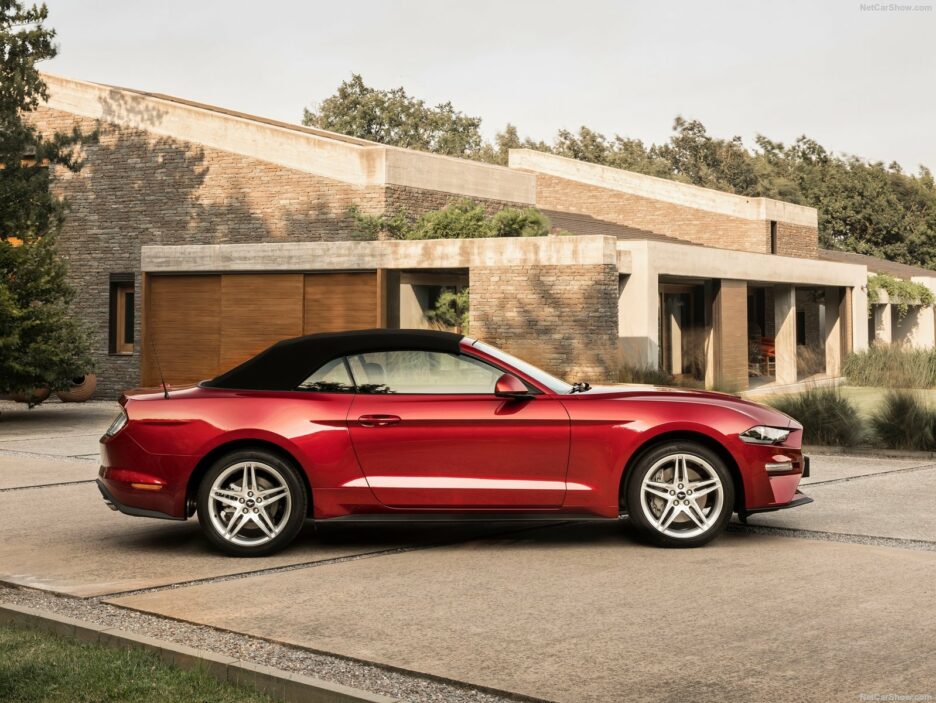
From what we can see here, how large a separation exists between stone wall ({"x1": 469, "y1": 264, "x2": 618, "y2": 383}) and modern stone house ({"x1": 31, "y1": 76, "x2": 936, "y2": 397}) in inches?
1.3

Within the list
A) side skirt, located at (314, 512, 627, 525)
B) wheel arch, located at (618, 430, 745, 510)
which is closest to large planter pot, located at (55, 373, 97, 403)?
side skirt, located at (314, 512, 627, 525)

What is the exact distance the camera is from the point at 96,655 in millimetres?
5637

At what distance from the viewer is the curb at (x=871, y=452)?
1507 centimetres

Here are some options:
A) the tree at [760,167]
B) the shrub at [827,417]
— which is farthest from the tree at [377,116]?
the shrub at [827,417]

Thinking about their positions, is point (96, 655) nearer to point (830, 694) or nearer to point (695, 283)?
point (830, 694)

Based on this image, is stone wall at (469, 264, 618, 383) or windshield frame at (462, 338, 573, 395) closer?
windshield frame at (462, 338, 573, 395)

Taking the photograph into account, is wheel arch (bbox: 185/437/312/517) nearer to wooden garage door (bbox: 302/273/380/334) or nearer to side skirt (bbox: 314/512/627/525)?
side skirt (bbox: 314/512/627/525)

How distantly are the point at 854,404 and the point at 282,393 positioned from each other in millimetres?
11030

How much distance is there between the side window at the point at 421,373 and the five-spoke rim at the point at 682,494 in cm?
132

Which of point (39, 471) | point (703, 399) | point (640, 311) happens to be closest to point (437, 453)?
point (703, 399)

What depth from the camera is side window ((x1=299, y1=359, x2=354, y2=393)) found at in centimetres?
854

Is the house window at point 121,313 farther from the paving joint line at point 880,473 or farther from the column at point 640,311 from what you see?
the paving joint line at point 880,473

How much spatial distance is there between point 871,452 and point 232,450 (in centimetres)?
977

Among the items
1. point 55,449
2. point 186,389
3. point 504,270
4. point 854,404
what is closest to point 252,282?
point 504,270
